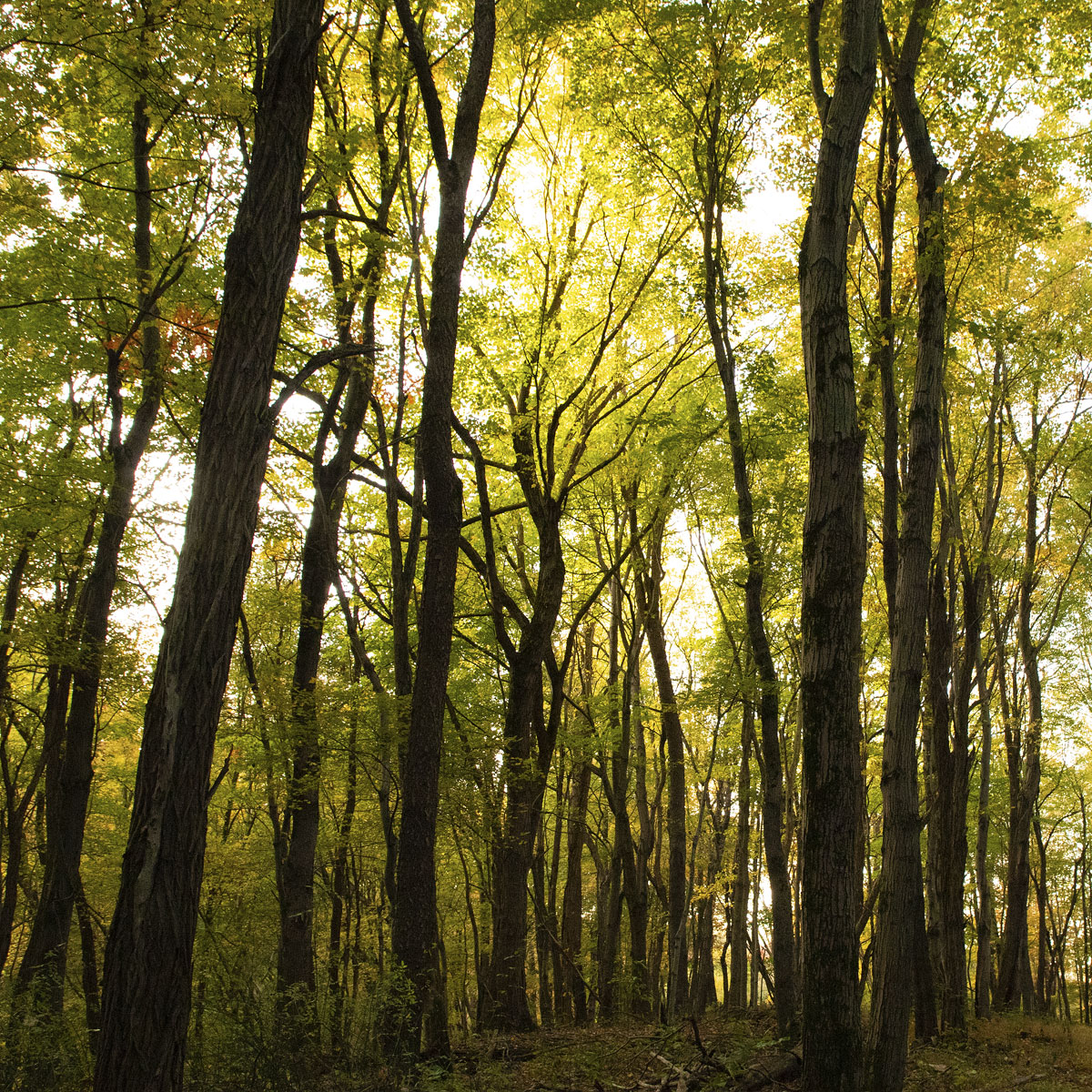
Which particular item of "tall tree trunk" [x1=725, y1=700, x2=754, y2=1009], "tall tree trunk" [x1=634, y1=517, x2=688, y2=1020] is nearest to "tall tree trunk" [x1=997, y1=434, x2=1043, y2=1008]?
"tall tree trunk" [x1=725, y1=700, x2=754, y2=1009]

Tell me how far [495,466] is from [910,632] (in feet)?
21.1

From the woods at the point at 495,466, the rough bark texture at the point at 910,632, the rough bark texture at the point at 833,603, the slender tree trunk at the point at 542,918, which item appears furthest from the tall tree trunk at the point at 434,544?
the slender tree trunk at the point at 542,918

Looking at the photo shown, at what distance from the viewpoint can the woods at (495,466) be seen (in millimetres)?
5027

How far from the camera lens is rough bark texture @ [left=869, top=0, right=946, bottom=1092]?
6.27 meters

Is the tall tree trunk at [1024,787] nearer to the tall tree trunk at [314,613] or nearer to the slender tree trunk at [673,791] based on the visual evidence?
the slender tree trunk at [673,791]

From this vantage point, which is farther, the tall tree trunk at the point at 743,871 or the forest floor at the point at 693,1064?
the tall tree trunk at the point at 743,871

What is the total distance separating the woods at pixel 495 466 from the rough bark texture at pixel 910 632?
0.14 ft

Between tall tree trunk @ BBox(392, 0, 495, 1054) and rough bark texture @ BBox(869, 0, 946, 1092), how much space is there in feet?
11.9

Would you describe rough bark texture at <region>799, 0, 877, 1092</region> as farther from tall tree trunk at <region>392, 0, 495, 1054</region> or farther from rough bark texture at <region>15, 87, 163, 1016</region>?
rough bark texture at <region>15, 87, 163, 1016</region>

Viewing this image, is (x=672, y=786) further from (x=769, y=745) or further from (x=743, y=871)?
(x=743, y=871)

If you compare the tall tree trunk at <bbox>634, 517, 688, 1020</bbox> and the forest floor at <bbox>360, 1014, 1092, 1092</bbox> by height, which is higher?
the tall tree trunk at <bbox>634, 517, 688, 1020</bbox>

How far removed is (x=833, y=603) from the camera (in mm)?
5238

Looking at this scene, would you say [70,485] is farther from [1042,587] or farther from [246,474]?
[1042,587]

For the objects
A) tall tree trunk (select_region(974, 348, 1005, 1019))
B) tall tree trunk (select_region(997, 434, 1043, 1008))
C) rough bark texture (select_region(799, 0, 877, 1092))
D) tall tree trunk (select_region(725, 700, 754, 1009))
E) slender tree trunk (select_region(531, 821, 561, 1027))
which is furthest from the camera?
tall tree trunk (select_region(725, 700, 754, 1009))
